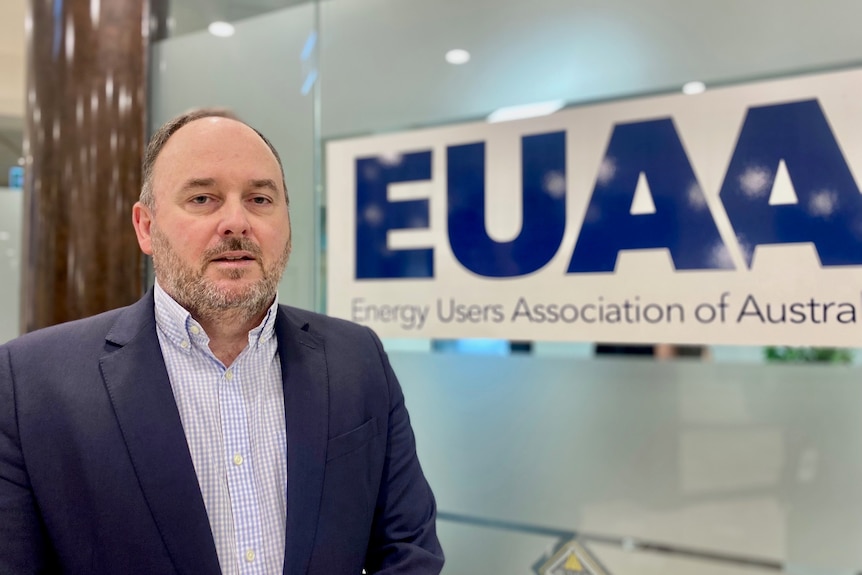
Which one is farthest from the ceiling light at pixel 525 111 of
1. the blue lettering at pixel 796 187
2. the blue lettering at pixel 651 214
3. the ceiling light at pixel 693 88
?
the blue lettering at pixel 796 187

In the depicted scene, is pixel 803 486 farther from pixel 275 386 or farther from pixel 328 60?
pixel 328 60

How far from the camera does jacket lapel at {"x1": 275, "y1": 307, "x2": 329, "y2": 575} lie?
1.22 metres

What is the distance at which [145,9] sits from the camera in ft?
11.1

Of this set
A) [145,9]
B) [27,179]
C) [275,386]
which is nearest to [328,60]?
[145,9]

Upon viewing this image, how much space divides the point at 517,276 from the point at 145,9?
7.63 ft

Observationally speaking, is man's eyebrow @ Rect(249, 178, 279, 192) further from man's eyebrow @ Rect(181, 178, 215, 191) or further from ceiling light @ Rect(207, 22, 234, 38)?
ceiling light @ Rect(207, 22, 234, 38)

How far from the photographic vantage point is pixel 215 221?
4.18 ft

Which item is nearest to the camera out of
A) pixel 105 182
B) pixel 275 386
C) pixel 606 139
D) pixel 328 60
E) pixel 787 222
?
pixel 275 386

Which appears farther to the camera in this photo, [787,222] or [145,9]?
[145,9]

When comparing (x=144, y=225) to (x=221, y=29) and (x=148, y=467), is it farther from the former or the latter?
(x=221, y=29)

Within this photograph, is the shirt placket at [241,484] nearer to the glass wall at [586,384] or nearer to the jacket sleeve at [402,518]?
the jacket sleeve at [402,518]

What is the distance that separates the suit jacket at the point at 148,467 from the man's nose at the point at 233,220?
215 millimetres

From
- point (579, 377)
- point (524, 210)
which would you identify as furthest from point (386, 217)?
point (579, 377)

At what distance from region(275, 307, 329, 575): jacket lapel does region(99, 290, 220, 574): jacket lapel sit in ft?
0.47
